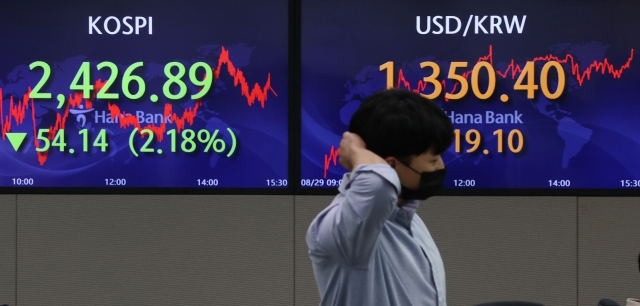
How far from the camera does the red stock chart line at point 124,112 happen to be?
3977 mm

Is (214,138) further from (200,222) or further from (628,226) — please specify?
(628,226)

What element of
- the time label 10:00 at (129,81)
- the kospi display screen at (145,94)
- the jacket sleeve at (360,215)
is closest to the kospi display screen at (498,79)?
the kospi display screen at (145,94)

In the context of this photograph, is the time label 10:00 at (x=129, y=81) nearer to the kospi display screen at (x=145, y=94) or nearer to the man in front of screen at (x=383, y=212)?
the kospi display screen at (x=145, y=94)

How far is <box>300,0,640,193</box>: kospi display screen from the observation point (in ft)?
12.7

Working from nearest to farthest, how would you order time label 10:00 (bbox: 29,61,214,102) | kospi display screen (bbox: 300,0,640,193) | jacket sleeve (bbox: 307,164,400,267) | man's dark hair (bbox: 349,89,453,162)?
jacket sleeve (bbox: 307,164,400,267) < man's dark hair (bbox: 349,89,453,162) < kospi display screen (bbox: 300,0,640,193) < time label 10:00 (bbox: 29,61,214,102)

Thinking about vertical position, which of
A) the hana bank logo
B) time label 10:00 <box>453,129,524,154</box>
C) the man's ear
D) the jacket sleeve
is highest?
the hana bank logo

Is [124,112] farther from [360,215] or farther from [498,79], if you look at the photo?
[360,215]

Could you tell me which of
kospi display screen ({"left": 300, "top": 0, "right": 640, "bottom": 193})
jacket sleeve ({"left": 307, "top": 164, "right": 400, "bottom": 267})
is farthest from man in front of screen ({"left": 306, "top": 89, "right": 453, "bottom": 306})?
kospi display screen ({"left": 300, "top": 0, "right": 640, "bottom": 193})

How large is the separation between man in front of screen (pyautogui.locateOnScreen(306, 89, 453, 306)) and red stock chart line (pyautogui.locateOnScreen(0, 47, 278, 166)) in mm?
2694

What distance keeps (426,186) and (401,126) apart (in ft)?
0.48

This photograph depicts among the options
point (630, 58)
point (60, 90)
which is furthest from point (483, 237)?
point (60, 90)

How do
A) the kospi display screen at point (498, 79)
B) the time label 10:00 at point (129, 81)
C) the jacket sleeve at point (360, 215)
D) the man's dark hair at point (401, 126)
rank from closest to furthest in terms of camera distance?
the jacket sleeve at point (360, 215) < the man's dark hair at point (401, 126) < the kospi display screen at point (498, 79) < the time label 10:00 at point (129, 81)

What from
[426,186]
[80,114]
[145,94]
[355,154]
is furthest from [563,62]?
[355,154]

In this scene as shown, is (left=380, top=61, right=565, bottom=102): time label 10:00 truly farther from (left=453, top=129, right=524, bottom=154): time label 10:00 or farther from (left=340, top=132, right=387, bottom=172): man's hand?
(left=340, top=132, right=387, bottom=172): man's hand
